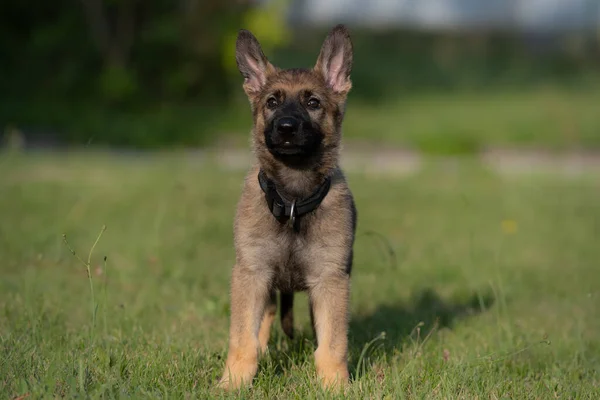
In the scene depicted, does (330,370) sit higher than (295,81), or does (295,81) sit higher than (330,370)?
(295,81)

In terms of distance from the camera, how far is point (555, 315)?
6.32m

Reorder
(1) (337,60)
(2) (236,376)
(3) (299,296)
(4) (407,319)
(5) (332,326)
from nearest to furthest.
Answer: (2) (236,376) < (5) (332,326) < (1) (337,60) < (4) (407,319) < (3) (299,296)

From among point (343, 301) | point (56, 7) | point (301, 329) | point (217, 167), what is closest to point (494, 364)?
point (343, 301)

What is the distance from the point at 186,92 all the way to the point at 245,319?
72.3 feet

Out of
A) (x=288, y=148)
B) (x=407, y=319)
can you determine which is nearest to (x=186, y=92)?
(x=407, y=319)

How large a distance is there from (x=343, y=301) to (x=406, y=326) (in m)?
1.51

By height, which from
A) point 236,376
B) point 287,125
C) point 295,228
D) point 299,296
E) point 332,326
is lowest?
point 299,296

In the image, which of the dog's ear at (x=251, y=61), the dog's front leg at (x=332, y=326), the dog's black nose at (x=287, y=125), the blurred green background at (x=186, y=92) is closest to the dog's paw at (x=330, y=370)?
the dog's front leg at (x=332, y=326)

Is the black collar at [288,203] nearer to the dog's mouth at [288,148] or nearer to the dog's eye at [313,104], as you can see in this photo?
the dog's mouth at [288,148]

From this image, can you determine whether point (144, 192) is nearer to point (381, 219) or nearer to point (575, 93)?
point (381, 219)

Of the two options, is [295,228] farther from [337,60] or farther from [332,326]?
[337,60]

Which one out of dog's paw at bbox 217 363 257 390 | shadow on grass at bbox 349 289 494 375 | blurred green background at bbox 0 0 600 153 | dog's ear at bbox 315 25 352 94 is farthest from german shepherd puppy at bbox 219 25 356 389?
blurred green background at bbox 0 0 600 153

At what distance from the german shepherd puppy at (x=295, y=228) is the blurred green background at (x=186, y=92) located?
13988 millimetres

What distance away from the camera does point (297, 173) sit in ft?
14.5
